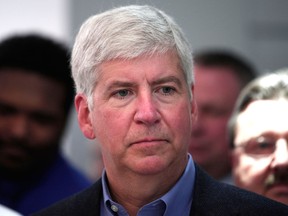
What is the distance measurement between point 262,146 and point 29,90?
1660mm

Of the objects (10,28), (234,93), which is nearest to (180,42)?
(234,93)

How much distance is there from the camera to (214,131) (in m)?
5.85

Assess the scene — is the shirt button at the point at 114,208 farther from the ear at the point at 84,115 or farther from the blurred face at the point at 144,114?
the ear at the point at 84,115

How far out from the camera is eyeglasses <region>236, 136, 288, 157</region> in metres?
4.26

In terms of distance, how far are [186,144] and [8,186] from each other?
2.01 metres

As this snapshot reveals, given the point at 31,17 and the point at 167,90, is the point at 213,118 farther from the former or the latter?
the point at 31,17

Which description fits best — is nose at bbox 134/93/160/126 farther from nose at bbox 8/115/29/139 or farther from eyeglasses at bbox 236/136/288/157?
nose at bbox 8/115/29/139

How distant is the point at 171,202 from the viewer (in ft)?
11.9

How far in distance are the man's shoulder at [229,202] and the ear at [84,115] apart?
46 centimetres

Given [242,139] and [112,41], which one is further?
[242,139]

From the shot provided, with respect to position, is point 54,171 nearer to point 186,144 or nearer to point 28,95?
point 28,95

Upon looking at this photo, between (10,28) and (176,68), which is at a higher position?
(176,68)

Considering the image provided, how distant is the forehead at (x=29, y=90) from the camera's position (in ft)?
17.9

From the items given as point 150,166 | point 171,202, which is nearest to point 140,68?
point 150,166
